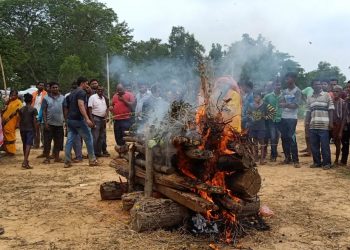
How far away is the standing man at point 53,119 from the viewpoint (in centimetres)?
1049

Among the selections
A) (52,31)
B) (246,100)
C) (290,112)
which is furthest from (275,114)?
(52,31)

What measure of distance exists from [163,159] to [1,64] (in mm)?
15526

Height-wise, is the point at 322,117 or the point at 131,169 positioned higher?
the point at 322,117

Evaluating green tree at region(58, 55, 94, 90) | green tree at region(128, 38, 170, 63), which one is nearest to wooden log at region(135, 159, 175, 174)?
green tree at region(128, 38, 170, 63)

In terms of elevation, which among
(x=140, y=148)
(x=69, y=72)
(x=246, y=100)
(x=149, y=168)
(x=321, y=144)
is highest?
(x=69, y=72)

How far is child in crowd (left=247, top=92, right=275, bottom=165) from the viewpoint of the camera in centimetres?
1039

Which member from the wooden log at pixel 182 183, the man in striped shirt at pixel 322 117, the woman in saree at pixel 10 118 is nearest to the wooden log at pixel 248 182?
the wooden log at pixel 182 183

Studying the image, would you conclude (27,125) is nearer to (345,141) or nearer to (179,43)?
(179,43)

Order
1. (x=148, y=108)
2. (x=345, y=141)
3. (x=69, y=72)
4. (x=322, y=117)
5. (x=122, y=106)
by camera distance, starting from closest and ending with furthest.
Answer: (x=148, y=108), (x=322, y=117), (x=345, y=141), (x=122, y=106), (x=69, y=72)

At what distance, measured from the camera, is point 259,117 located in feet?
34.1

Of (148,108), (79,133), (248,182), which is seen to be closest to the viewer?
(248,182)

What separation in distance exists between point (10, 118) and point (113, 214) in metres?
6.79

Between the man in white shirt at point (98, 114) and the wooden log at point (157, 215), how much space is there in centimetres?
600

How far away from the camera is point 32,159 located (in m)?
11.2
